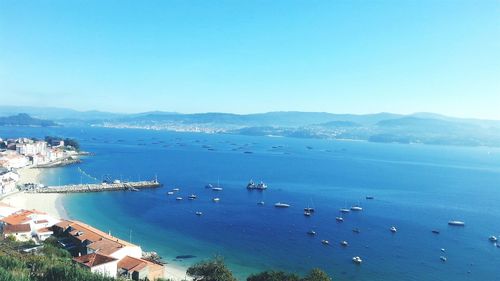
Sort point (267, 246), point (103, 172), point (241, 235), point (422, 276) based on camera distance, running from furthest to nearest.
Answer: point (103, 172) → point (241, 235) → point (267, 246) → point (422, 276)

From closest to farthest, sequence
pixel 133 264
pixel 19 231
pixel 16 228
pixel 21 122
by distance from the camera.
Answer: 1. pixel 133 264
2. pixel 19 231
3. pixel 16 228
4. pixel 21 122

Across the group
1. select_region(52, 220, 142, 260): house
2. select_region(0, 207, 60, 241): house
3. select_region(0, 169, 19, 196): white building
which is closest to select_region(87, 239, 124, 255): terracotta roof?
select_region(52, 220, 142, 260): house

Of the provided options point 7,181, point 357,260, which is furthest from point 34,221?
point 357,260

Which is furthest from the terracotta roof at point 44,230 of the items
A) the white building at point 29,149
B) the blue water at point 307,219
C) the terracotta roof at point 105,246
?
the white building at point 29,149

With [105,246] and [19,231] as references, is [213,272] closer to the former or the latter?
[105,246]

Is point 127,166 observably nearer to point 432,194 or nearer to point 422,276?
point 432,194

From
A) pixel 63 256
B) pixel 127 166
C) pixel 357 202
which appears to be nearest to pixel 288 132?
pixel 127 166
